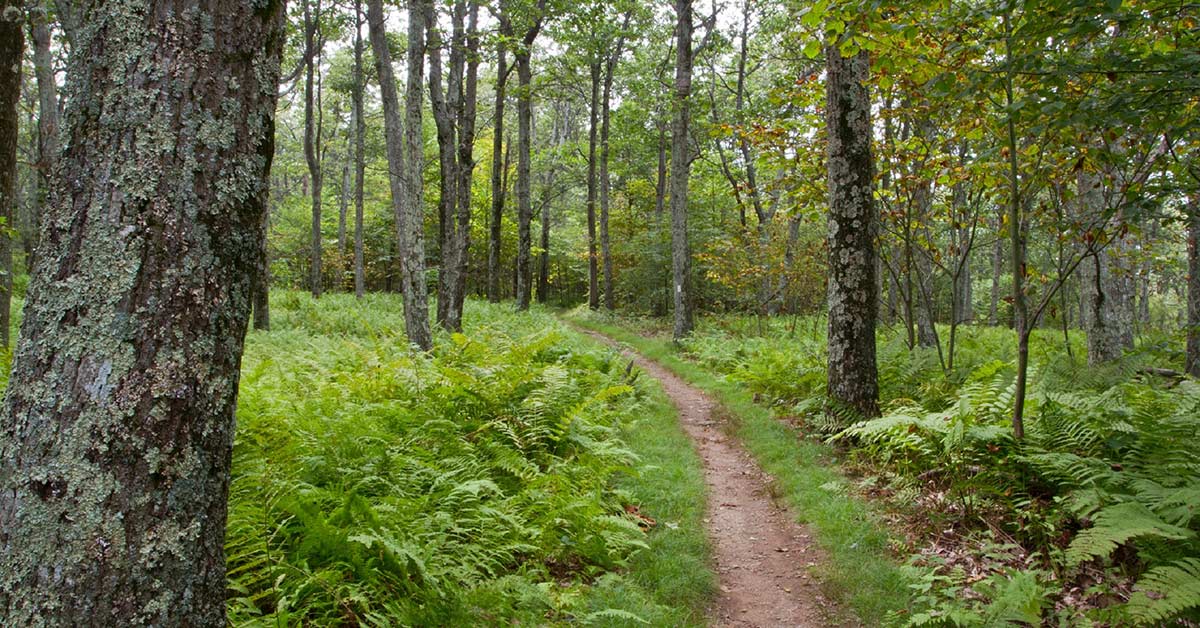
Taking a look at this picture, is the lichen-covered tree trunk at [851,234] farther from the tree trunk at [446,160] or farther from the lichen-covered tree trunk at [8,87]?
the tree trunk at [446,160]

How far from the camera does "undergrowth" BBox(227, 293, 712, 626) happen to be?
12.4ft

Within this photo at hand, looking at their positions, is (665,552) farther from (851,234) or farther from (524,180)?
(524,180)

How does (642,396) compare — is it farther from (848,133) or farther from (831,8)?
(831,8)

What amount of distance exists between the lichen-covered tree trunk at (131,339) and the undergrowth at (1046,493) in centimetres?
391

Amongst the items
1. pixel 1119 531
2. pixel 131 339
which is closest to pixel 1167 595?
pixel 1119 531

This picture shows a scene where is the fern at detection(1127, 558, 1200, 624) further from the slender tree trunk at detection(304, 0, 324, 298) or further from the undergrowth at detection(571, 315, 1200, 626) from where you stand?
the slender tree trunk at detection(304, 0, 324, 298)

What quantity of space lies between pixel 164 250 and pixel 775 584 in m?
4.71

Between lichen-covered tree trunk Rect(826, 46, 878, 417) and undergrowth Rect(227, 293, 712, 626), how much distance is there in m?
2.25

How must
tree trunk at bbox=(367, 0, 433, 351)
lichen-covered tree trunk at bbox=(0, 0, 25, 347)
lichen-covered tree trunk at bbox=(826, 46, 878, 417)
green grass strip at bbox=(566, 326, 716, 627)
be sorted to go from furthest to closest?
tree trunk at bbox=(367, 0, 433, 351) < lichen-covered tree trunk at bbox=(826, 46, 878, 417) < lichen-covered tree trunk at bbox=(0, 0, 25, 347) < green grass strip at bbox=(566, 326, 716, 627)

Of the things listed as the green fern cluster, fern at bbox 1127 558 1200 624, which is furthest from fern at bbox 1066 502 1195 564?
the green fern cluster

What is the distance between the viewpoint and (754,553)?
5660 mm

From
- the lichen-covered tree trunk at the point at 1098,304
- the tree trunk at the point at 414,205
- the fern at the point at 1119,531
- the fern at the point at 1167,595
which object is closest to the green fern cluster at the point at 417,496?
the tree trunk at the point at 414,205

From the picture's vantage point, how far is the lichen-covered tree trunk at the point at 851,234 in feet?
25.6

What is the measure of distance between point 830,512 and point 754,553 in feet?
3.11
